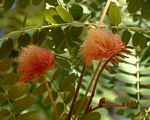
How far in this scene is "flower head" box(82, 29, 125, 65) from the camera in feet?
2.76

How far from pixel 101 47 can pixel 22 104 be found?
265mm

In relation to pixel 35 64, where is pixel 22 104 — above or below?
below

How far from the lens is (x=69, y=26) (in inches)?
39.7

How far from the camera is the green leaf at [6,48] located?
103 centimetres

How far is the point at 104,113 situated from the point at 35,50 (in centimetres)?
42

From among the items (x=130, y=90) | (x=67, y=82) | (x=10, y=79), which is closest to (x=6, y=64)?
(x=10, y=79)

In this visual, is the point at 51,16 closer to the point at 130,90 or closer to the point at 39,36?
the point at 39,36

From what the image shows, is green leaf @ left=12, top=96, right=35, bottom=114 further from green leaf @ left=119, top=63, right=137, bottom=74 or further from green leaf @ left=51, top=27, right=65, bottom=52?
green leaf @ left=119, top=63, right=137, bottom=74

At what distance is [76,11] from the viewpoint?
1045 millimetres

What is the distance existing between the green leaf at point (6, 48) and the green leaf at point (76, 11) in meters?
0.15

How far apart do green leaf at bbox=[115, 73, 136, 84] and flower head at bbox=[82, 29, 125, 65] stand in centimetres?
49

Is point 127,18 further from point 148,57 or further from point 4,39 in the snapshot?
point 4,39

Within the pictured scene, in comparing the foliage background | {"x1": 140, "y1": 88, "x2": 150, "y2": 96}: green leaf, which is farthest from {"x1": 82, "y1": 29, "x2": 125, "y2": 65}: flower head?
{"x1": 140, "y1": 88, "x2": 150, "y2": 96}: green leaf

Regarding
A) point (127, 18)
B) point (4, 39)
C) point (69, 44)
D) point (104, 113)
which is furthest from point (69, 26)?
point (127, 18)
